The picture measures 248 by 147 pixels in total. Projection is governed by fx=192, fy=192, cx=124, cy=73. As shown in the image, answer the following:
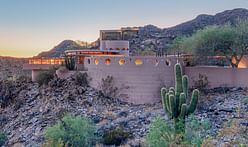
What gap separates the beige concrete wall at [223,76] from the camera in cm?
1294

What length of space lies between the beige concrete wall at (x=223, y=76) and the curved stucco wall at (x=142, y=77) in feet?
6.95

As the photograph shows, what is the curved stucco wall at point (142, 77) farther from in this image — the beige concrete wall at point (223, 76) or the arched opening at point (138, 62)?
the beige concrete wall at point (223, 76)

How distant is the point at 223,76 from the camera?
13.4m

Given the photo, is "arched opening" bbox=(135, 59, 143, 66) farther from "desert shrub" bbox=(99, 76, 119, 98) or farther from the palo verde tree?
the palo verde tree

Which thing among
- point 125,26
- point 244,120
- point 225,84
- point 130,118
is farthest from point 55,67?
point 125,26

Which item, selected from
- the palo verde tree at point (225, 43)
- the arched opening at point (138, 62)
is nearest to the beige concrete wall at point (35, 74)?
the arched opening at point (138, 62)

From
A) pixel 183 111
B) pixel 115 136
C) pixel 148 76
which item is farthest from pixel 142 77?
pixel 183 111

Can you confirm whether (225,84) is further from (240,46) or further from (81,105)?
(81,105)

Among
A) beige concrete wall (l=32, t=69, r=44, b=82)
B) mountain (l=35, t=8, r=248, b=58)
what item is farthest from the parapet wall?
mountain (l=35, t=8, r=248, b=58)

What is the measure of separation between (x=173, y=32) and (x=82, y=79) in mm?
36616

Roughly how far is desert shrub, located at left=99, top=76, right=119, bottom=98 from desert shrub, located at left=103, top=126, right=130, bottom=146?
14.5 ft

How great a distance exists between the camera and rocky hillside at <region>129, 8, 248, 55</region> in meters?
35.0

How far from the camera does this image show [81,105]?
13453 mm

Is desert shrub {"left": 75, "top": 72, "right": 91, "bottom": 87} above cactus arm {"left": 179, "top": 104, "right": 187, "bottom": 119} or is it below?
above
